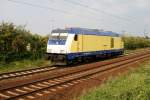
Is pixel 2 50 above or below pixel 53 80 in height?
above

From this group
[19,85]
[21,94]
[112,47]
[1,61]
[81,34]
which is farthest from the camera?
[112,47]

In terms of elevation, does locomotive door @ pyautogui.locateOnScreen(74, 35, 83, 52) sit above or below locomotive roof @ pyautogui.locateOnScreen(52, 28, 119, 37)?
below

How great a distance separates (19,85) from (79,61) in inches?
542

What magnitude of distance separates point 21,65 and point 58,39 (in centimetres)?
377

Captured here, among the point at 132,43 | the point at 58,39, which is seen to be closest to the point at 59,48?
the point at 58,39

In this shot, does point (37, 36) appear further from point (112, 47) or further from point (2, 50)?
point (112, 47)

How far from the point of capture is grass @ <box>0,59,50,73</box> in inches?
915

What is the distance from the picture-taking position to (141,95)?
34.3 feet

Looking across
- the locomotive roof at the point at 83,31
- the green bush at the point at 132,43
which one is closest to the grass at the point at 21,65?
the locomotive roof at the point at 83,31

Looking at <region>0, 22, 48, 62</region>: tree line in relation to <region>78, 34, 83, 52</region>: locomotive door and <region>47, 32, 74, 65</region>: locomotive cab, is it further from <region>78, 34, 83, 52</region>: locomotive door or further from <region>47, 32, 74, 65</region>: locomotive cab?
<region>78, 34, 83, 52</region>: locomotive door

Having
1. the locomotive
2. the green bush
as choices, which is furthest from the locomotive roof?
the green bush

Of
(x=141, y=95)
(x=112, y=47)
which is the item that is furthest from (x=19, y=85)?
(x=112, y=47)

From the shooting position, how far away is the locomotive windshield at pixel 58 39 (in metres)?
25.9

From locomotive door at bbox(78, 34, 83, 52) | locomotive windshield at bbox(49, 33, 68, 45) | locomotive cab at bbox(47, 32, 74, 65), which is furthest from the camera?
locomotive door at bbox(78, 34, 83, 52)
